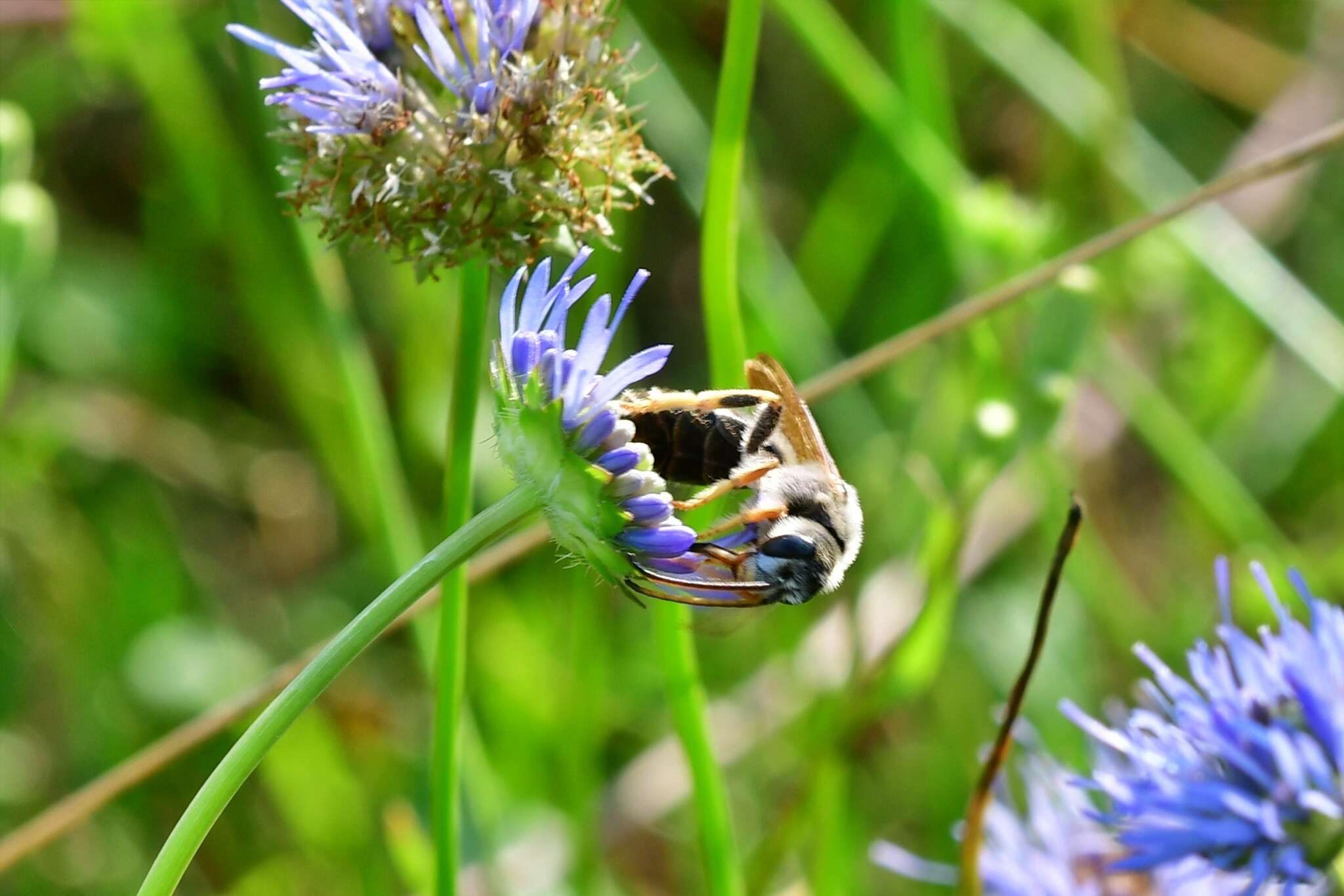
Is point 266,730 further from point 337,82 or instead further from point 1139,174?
point 1139,174

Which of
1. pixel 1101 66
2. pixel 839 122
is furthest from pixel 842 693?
pixel 839 122

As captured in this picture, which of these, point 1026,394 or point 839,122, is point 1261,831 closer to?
point 1026,394

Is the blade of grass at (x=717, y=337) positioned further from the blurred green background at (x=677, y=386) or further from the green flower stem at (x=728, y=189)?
the blurred green background at (x=677, y=386)

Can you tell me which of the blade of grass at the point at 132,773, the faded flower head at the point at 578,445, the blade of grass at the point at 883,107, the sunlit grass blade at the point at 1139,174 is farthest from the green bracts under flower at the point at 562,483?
the sunlit grass blade at the point at 1139,174

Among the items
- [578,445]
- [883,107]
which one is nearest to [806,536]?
[578,445]

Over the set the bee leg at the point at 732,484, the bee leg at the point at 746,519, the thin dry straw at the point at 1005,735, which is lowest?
the thin dry straw at the point at 1005,735

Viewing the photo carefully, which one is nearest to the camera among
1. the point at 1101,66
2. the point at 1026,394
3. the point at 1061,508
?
the point at 1026,394
